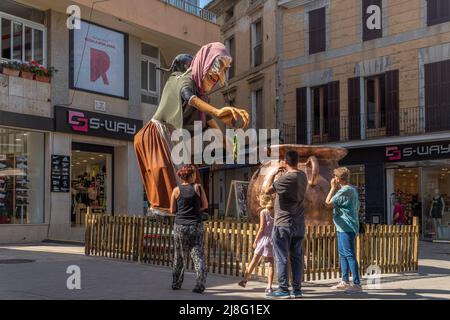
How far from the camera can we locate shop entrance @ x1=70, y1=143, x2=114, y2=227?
19.1 meters

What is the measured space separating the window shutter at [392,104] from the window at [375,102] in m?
0.35

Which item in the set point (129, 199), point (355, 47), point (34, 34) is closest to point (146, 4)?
point (34, 34)

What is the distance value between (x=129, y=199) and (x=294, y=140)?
35.4ft

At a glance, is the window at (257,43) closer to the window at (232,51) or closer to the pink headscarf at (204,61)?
the window at (232,51)

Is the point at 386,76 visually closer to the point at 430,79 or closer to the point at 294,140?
the point at 430,79

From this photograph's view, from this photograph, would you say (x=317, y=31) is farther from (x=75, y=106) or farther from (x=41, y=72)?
(x=41, y=72)

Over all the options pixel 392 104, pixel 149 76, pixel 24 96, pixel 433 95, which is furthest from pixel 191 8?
pixel 433 95

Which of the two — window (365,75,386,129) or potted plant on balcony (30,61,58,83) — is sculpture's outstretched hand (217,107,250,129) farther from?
window (365,75,386,129)

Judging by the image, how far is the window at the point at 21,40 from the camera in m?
16.9

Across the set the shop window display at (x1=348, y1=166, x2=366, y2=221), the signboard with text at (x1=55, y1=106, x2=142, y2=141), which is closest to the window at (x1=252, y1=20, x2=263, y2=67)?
the shop window display at (x1=348, y1=166, x2=366, y2=221)

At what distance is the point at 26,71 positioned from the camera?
17.0 metres

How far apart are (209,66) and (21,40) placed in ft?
31.2

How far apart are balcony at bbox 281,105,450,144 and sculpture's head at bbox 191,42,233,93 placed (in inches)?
604

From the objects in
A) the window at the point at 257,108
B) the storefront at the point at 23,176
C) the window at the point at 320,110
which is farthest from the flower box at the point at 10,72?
the window at the point at 257,108
